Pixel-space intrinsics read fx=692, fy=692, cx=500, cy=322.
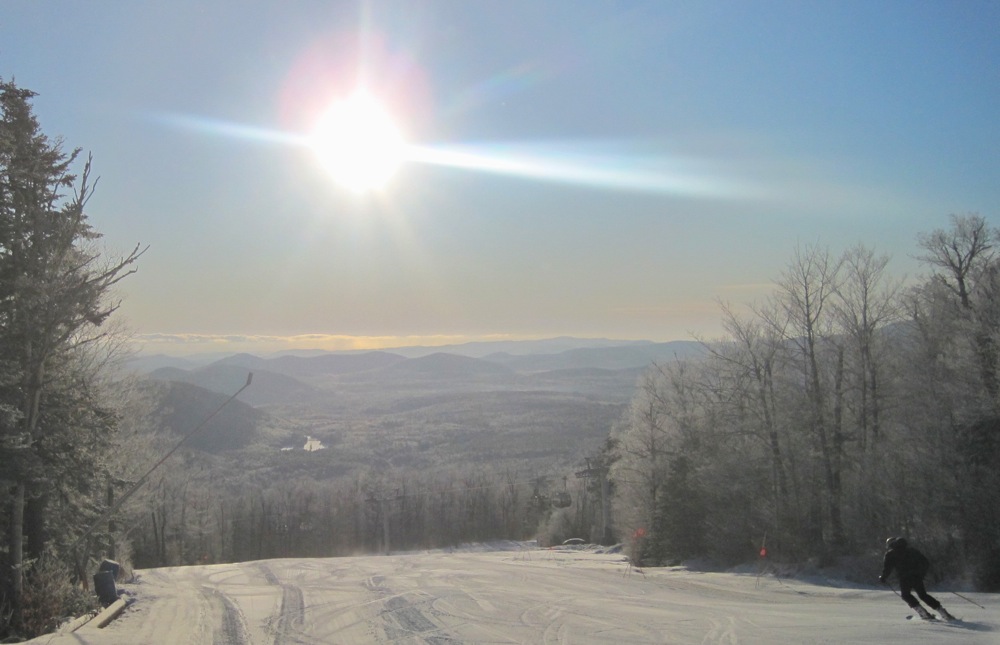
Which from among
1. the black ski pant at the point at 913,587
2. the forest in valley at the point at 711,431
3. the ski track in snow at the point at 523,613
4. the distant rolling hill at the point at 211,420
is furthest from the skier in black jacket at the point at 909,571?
the distant rolling hill at the point at 211,420

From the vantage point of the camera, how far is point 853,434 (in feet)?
98.8

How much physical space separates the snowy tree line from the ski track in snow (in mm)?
7767

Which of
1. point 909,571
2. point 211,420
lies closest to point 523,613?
point 909,571

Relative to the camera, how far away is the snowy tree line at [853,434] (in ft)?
80.5

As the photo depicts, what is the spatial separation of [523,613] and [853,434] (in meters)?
22.0

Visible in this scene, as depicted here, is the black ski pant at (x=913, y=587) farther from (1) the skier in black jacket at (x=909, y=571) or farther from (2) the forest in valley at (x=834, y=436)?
(2) the forest in valley at (x=834, y=436)

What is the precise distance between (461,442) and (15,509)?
156056 millimetres

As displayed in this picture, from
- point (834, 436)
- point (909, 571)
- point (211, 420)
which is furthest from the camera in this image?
point (211, 420)

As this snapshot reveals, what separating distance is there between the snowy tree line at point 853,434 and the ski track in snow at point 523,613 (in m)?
7.77

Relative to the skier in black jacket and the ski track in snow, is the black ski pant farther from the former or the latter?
the ski track in snow

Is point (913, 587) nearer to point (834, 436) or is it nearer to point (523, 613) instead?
point (523, 613)

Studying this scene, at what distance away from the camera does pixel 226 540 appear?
89688mm

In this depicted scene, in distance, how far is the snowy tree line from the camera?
2455cm

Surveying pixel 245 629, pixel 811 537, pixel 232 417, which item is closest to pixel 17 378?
pixel 245 629
